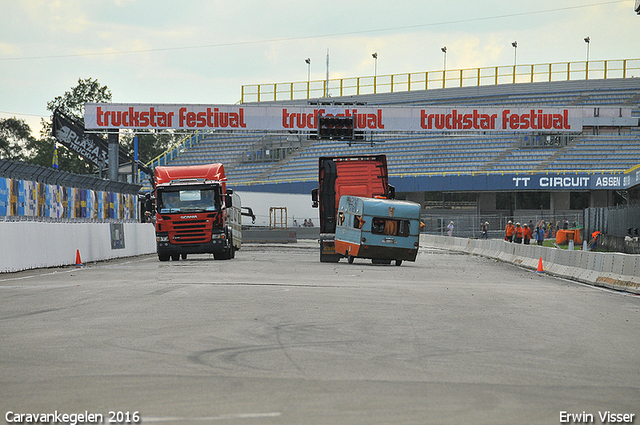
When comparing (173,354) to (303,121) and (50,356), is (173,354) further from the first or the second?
(303,121)

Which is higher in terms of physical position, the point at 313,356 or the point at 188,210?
the point at 188,210

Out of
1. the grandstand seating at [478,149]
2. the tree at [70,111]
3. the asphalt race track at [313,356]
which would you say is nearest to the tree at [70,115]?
the tree at [70,111]

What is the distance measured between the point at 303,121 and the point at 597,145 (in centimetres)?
2873

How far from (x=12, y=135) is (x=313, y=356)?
10310cm

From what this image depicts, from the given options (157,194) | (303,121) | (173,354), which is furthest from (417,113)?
(173,354)

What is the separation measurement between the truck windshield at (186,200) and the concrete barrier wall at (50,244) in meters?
2.28

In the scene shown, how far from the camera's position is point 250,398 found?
5.98 metres

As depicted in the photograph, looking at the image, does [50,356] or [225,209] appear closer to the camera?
[50,356]

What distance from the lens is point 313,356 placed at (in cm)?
791

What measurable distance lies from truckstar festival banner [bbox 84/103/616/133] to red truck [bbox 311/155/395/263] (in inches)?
643

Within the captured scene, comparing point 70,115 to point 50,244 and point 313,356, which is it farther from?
point 313,356

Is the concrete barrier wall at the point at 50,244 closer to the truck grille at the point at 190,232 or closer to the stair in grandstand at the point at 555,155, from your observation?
the truck grille at the point at 190,232

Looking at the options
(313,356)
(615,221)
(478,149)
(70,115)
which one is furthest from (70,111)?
(313,356)

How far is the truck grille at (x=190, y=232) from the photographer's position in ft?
96.5
